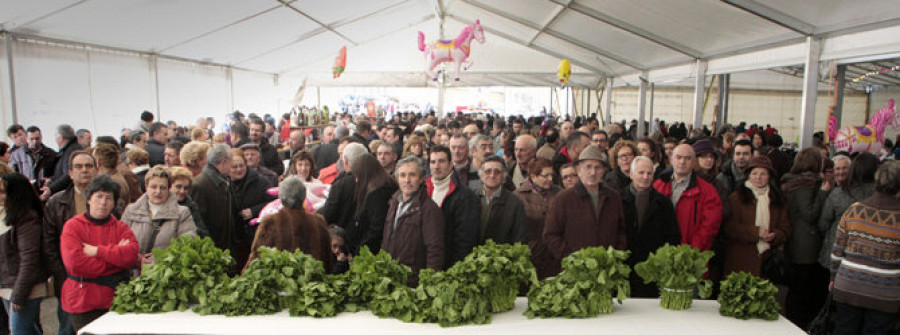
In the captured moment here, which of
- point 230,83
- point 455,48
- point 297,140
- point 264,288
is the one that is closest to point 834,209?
point 264,288

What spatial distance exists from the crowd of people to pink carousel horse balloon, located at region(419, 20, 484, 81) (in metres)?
7.51

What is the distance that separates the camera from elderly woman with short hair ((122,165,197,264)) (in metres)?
3.17

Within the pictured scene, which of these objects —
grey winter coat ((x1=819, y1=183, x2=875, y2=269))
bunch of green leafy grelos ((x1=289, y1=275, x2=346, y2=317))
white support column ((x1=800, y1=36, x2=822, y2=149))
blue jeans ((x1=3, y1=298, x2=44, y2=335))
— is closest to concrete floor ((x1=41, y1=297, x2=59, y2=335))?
blue jeans ((x1=3, y1=298, x2=44, y2=335))

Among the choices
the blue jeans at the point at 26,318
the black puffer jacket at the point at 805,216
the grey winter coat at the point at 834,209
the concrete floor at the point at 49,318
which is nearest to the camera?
the blue jeans at the point at 26,318

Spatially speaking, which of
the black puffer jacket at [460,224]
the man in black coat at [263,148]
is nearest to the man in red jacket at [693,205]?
the black puffer jacket at [460,224]

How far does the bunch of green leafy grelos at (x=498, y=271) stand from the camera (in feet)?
7.53

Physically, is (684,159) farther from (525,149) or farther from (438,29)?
(438,29)

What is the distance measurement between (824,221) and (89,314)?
14.4ft

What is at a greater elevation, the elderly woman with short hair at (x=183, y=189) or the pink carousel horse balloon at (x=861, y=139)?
the pink carousel horse balloon at (x=861, y=139)

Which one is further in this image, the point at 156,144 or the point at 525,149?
the point at 156,144

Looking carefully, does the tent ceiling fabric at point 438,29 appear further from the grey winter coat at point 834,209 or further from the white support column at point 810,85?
the grey winter coat at point 834,209

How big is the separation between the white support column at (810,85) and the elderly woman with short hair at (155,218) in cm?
697

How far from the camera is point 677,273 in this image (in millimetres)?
2453

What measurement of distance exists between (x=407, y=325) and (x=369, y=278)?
0.86 ft
